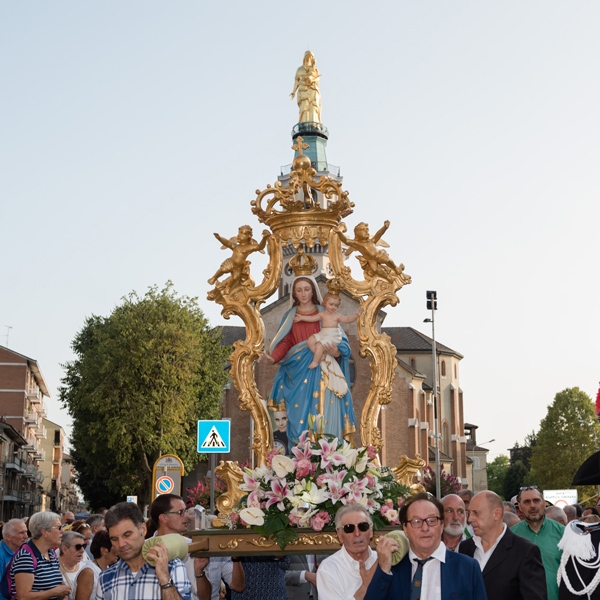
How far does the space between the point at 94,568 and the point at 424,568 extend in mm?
4326

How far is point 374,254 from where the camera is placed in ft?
41.5

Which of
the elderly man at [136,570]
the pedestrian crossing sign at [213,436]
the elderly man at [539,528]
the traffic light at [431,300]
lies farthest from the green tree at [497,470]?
the elderly man at [136,570]

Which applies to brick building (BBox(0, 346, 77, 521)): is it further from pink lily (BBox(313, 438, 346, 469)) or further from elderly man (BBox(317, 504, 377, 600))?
elderly man (BBox(317, 504, 377, 600))

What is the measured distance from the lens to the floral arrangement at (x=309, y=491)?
341 inches

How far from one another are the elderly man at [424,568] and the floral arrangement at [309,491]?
318 centimetres

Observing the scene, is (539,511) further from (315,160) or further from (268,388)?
(315,160)

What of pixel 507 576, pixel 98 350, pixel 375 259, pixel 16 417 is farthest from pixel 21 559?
pixel 16 417

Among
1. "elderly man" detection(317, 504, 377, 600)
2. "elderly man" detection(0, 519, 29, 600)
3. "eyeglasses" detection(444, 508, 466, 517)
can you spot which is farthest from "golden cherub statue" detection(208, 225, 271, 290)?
"elderly man" detection(317, 504, 377, 600)

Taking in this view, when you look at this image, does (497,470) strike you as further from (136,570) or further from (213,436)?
(136,570)

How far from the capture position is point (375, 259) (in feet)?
41.7

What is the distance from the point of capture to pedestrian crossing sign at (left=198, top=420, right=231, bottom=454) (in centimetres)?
Result: 1565

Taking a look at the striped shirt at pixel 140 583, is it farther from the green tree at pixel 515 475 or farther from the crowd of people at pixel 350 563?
the green tree at pixel 515 475

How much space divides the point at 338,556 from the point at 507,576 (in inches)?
46.2

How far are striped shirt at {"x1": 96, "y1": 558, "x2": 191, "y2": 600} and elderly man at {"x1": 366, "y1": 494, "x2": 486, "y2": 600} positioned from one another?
3.75 feet
